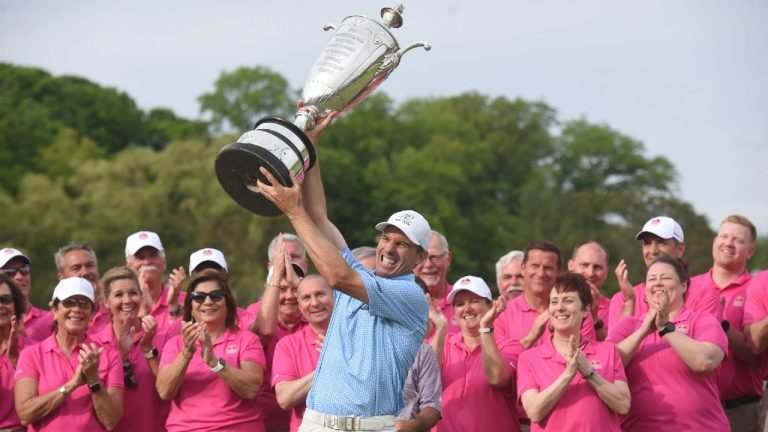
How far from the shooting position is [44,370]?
32.5 ft

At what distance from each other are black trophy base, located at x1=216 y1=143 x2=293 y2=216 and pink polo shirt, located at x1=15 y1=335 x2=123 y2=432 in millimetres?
2792

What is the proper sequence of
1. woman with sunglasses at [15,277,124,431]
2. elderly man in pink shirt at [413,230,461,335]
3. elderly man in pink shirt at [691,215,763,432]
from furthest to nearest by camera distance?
1. elderly man in pink shirt at [413,230,461,335]
2. elderly man in pink shirt at [691,215,763,432]
3. woman with sunglasses at [15,277,124,431]

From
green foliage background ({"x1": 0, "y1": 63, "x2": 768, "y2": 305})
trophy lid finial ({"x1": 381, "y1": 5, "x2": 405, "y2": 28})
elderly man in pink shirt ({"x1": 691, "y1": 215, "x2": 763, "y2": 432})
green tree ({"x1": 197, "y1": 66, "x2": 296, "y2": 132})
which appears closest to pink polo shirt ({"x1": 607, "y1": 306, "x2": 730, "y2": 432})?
elderly man in pink shirt ({"x1": 691, "y1": 215, "x2": 763, "y2": 432})

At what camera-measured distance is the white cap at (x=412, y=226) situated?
775cm

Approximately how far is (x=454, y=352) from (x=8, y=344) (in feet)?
12.3

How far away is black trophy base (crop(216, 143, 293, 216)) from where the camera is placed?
726 centimetres

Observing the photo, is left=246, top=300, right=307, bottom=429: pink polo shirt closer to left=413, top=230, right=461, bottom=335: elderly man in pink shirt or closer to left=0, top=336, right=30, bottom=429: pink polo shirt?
left=413, top=230, right=461, bottom=335: elderly man in pink shirt

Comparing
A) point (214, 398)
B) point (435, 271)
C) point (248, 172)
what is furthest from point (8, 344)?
point (248, 172)

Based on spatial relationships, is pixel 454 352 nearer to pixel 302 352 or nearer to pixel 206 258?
pixel 302 352

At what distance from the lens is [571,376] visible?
902 centimetres

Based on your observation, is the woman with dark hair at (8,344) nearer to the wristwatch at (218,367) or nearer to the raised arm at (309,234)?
the wristwatch at (218,367)

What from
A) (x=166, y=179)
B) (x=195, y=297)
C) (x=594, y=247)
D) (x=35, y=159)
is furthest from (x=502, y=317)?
(x=35, y=159)

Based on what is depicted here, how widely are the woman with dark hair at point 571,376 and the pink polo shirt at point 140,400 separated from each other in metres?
3.07

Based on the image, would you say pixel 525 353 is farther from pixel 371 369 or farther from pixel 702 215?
pixel 702 215
